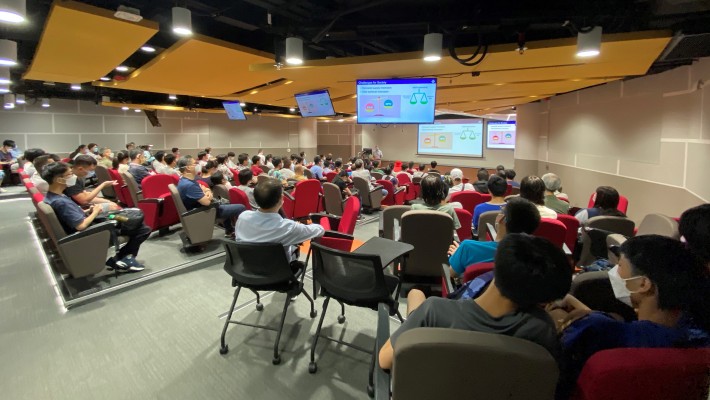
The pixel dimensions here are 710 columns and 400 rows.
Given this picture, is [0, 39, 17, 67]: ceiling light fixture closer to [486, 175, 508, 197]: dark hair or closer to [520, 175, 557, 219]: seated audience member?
[486, 175, 508, 197]: dark hair

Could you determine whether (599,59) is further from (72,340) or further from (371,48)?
(72,340)

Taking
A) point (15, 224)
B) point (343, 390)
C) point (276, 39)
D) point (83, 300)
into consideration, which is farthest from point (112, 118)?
point (343, 390)

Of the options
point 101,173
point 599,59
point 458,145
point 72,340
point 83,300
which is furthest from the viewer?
point 458,145

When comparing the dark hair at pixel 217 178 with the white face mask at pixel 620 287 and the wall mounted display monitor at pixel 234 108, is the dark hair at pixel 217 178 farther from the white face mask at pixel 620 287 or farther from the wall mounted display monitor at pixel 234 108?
the wall mounted display monitor at pixel 234 108

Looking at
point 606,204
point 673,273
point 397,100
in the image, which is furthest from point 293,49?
point 673,273

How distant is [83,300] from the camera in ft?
10.6

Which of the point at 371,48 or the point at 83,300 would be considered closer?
the point at 83,300

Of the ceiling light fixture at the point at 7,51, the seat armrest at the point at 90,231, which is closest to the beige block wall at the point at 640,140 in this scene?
the seat armrest at the point at 90,231

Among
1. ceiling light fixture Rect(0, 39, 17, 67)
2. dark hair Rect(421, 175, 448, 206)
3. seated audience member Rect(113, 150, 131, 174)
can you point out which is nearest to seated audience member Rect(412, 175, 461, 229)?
dark hair Rect(421, 175, 448, 206)

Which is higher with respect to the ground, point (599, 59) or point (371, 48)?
point (371, 48)

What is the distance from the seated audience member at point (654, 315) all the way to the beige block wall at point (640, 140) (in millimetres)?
4107

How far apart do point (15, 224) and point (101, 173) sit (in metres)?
1.68

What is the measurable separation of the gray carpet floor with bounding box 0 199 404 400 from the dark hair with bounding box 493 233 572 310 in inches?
54.2

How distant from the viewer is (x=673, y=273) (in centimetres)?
115
